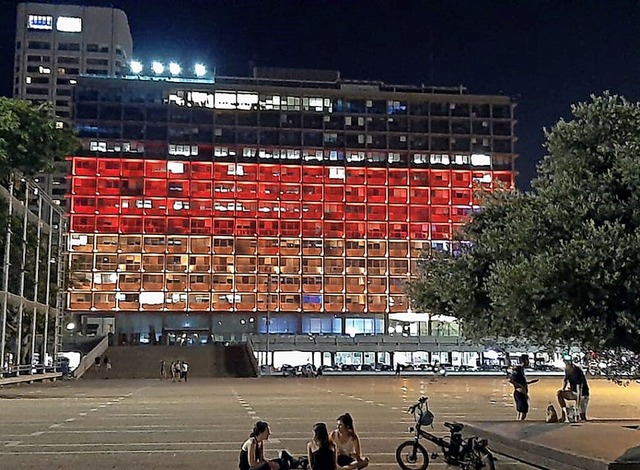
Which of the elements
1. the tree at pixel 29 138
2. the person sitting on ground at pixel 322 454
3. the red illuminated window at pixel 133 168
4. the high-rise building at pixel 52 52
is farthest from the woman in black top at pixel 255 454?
the high-rise building at pixel 52 52

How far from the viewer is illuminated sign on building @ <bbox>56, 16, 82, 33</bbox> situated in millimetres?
156375

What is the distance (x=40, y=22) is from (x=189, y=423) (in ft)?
488

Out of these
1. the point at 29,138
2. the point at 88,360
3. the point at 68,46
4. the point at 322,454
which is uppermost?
the point at 68,46

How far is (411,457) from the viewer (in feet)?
44.2

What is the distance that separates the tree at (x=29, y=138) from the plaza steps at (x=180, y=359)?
3539 cm

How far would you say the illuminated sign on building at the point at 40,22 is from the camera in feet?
511

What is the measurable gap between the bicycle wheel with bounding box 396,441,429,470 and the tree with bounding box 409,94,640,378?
2.41 m

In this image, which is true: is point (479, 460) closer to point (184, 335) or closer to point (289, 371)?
point (289, 371)

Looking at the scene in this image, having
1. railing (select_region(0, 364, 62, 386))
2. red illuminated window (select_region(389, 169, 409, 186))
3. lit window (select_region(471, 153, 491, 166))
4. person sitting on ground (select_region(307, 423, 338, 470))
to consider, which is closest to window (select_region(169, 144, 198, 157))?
red illuminated window (select_region(389, 169, 409, 186))

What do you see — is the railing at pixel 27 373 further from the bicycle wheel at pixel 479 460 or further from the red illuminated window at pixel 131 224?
the red illuminated window at pixel 131 224

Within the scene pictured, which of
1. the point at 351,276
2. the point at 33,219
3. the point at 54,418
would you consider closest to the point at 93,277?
the point at 351,276

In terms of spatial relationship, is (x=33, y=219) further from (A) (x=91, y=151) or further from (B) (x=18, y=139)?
(A) (x=91, y=151)

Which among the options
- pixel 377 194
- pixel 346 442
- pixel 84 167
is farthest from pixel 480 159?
pixel 346 442

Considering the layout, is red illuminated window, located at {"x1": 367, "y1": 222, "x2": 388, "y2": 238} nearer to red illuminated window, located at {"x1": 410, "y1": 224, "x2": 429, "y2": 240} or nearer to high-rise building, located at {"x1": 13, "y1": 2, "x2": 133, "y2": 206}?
red illuminated window, located at {"x1": 410, "y1": 224, "x2": 429, "y2": 240}
